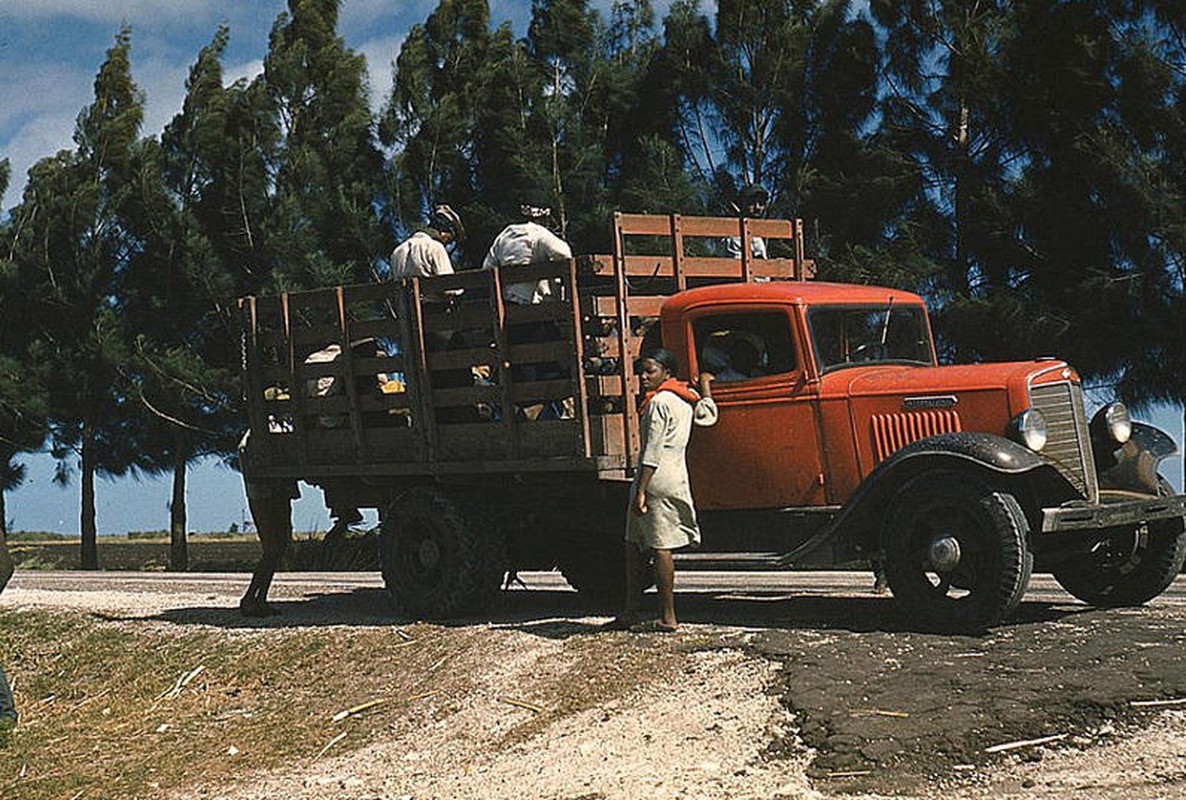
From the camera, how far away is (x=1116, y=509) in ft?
34.7

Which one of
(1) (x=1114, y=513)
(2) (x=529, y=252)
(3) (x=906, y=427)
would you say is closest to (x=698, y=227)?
(2) (x=529, y=252)

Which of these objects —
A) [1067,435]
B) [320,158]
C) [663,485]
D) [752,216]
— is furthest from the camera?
[320,158]

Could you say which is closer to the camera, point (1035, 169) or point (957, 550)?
point (957, 550)

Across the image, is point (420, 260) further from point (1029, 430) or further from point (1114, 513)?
point (1114, 513)

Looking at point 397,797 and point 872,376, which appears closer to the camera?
point 397,797

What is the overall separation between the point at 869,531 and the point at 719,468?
1245 mm

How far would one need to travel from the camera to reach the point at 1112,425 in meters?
11.5

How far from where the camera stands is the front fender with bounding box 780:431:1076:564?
10.3m

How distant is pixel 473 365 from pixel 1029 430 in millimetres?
4284

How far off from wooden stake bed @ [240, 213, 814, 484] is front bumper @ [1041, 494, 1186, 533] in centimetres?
314

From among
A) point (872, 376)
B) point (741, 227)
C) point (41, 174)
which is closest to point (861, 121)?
point (741, 227)

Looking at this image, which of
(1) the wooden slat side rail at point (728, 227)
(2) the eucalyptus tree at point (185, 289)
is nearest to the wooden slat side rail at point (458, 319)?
(1) the wooden slat side rail at point (728, 227)

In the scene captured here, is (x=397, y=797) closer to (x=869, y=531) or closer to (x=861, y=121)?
(x=869, y=531)

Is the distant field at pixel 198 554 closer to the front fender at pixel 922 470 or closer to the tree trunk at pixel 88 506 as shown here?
the tree trunk at pixel 88 506
